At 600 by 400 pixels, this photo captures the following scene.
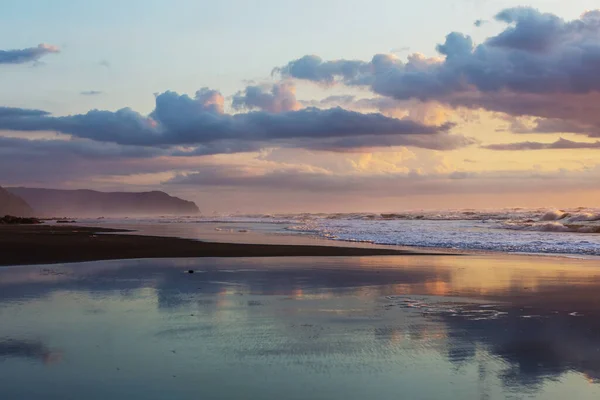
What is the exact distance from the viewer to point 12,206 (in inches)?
6073

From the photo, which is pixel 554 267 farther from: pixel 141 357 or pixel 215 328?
pixel 141 357

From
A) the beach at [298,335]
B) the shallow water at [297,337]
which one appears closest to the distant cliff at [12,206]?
the beach at [298,335]

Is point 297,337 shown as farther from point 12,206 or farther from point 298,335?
point 12,206

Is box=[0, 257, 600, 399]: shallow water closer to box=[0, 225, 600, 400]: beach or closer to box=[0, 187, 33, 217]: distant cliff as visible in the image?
box=[0, 225, 600, 400]: beach

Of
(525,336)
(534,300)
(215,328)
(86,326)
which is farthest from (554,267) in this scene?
(86,326)

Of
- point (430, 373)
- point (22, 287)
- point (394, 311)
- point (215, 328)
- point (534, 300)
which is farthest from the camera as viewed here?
point (22, 287)

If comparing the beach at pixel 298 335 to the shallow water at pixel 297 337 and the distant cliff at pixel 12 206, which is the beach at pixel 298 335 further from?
the distant cliff at pixel 12 206

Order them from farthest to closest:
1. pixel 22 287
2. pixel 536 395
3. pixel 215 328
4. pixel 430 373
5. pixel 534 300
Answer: pixel 22 287 < pixel 534 300 < pixel 215 328 < pixel 430 373 < pixel 536 395

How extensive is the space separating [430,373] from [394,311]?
141 inches

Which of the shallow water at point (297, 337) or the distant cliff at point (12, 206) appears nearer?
the shallow water at point (297, 337)

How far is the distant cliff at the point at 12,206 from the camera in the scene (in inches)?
5846

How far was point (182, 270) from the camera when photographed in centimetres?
1578

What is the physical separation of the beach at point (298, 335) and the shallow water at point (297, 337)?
0.09ft

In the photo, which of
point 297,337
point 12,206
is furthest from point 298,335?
point 12,206
